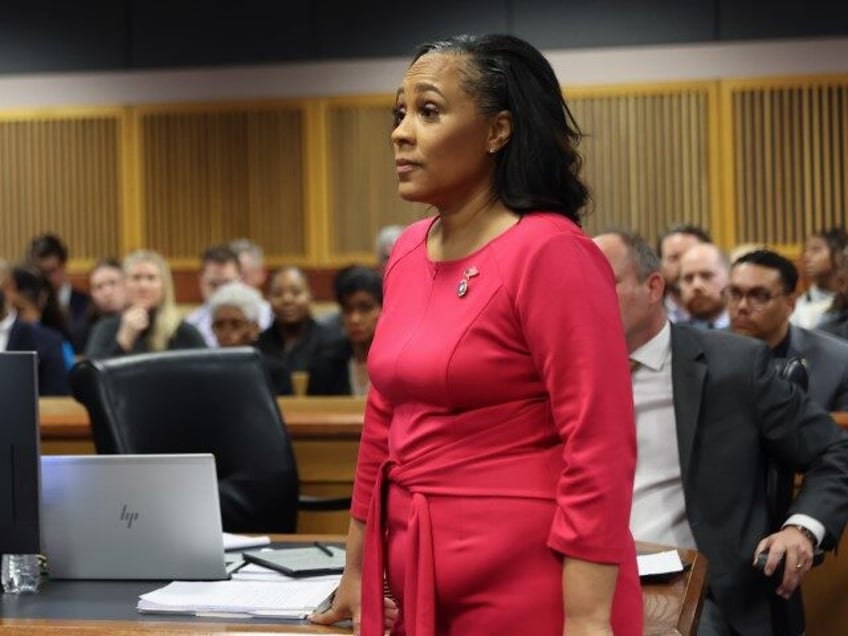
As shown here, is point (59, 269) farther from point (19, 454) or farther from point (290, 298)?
point (19, 454)

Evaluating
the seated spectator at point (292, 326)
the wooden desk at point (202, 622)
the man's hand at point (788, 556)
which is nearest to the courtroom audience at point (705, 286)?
the seated spectator at point (292, 326)

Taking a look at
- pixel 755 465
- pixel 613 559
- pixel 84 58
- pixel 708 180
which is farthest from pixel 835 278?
pixel 613 559

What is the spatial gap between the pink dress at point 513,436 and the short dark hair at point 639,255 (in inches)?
63.3

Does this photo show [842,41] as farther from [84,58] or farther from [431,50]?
[431,50]

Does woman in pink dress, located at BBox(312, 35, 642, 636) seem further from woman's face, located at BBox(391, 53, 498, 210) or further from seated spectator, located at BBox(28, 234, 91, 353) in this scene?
seated spectator, located at BBox(28, 234, 91, 353)

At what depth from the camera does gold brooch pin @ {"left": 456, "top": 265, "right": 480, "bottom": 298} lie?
1.86 metres

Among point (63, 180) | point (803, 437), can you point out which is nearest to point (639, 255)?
point (803, 437)

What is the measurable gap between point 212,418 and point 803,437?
147 cm

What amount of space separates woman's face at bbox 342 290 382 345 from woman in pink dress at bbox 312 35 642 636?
432cm

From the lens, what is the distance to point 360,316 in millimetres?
6309

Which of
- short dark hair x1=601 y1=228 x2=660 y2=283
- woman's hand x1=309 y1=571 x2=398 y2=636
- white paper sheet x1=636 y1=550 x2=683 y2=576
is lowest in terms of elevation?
white paper sheet x1=636 y1=550 x2=683 y2=576

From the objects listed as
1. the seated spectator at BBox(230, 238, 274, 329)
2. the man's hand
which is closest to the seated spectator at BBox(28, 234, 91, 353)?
the seated spectator at BBox(230, 238, 274, 329)

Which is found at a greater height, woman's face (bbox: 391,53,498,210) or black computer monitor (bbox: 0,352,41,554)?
woman's face (bbox: 391,53,498,210)

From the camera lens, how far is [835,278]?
7617 millimetres
